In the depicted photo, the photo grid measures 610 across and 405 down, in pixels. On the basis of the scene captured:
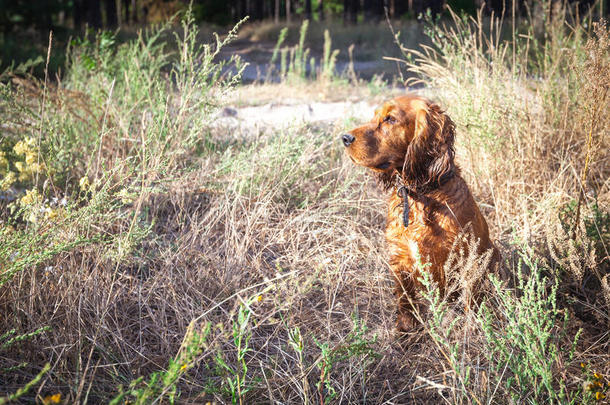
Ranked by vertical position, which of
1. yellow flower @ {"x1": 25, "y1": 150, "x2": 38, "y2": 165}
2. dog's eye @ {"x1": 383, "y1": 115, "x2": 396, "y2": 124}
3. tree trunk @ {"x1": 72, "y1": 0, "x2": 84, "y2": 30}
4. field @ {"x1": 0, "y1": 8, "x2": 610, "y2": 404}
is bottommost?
field @ {"x1": 0, "y1": 8, "x2": 610, "y2": 404}

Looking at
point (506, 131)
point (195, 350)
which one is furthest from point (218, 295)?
point (506, 131)

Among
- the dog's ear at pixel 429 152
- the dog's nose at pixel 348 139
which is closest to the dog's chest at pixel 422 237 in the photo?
the dog's ear at pixel 429 152

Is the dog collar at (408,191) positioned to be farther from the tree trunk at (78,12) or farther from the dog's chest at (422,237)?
the tree trunk at (78,12)

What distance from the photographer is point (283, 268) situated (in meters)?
2.78

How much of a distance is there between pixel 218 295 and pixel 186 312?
17 centimetres

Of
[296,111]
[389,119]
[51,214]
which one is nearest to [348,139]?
[389,119]

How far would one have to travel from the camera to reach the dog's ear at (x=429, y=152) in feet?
7.64

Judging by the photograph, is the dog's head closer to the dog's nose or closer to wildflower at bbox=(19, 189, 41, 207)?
the dog's nose

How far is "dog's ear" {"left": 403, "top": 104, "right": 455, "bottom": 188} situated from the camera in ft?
7.64

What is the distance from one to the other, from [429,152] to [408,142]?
0.13 meters

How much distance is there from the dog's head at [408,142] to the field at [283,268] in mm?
450

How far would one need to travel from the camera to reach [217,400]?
191cm

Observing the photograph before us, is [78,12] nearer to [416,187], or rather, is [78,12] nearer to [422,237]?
[416,187]

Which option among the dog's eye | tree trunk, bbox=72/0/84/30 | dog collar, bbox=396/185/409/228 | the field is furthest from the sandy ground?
tree trunk, bbox=72/0/84/30
